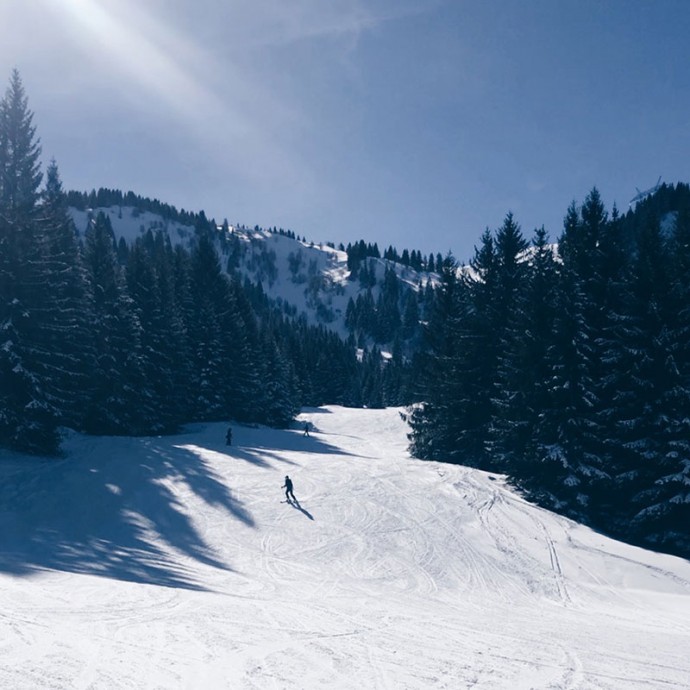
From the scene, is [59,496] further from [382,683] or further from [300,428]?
[300,428]

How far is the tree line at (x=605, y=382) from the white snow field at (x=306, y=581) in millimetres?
2464

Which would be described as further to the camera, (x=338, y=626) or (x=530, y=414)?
(x=530, y=414)

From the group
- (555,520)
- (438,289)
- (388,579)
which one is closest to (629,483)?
(555,520)

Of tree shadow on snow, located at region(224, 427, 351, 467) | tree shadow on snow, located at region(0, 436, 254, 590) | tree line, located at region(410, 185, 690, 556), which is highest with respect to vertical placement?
tree line, located at region(410, 185, 690, 556)

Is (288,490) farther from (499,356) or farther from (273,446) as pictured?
(499,356)

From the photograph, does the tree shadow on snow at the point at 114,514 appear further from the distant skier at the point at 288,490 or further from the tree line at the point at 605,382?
the tree line at the point at 605,382

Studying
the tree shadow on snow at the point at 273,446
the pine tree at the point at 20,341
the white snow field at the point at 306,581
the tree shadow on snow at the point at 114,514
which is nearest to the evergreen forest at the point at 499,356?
the pine tree at the point at 20,341

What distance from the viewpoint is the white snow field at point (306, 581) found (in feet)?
27.7

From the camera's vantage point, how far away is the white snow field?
8453 mm

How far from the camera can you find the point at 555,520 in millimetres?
23609

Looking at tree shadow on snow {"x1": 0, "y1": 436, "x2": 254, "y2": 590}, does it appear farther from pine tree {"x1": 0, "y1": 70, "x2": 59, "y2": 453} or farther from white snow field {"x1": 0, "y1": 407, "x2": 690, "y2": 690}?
pine tree {"x1": 0, "y1": 70, "x2": 59, "y2": 453}

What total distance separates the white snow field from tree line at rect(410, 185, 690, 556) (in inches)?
97.0

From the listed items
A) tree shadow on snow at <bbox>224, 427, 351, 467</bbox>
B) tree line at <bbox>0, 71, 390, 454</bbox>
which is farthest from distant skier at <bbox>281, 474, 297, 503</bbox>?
tree line at <bbox>0, 71, 390, 454</bbox>

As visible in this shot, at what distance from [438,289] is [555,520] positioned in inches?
746
